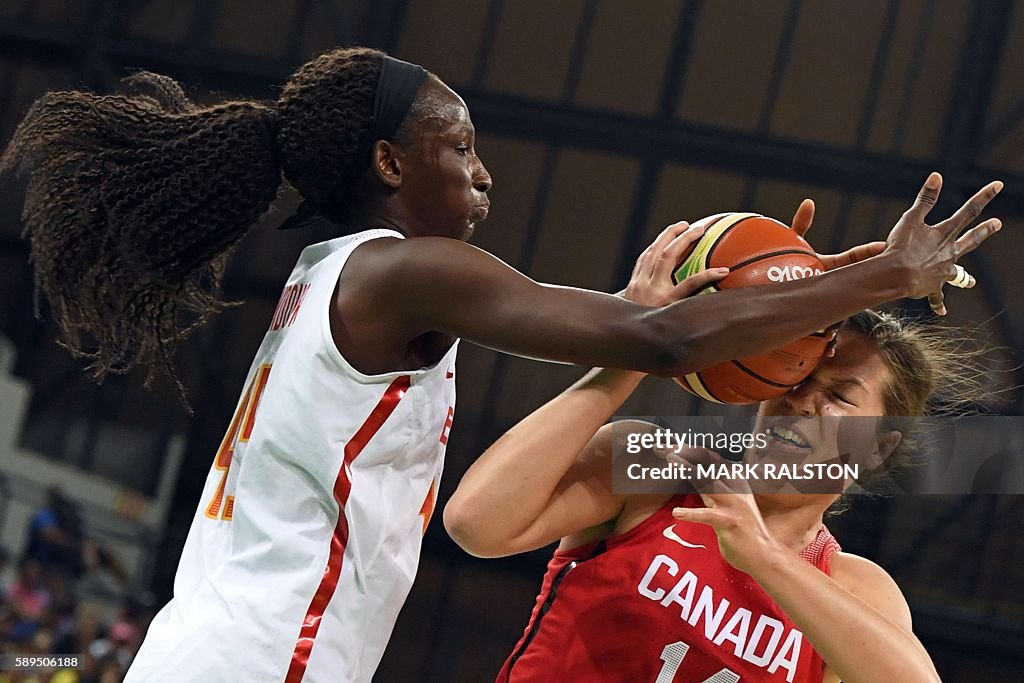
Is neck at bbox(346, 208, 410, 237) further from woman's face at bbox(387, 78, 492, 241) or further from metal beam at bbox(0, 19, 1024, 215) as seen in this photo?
metal beam at bbox(0, 19, 1024, 215)

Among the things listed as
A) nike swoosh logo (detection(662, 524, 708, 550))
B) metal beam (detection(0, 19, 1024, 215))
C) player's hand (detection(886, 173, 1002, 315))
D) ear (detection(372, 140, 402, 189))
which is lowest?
nike swoosh logo (detection(662, 524, 708, 550))

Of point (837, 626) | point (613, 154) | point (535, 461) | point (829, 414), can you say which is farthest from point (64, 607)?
point (837, 626)

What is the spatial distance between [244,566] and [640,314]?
0.74 metres

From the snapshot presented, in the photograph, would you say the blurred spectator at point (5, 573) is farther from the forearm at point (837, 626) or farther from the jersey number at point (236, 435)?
the forearm at point (837, 626)

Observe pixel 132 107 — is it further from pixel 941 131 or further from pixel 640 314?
pixel 941 131

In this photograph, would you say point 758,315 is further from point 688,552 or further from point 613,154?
point 613,154

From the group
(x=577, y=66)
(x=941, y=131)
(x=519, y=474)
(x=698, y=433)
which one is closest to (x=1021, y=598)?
(x=941, y=131)

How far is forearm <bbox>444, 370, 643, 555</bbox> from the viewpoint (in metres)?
2.06

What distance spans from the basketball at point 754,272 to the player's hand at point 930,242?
0.19 metres

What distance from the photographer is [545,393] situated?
28.4ft

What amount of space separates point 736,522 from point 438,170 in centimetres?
80

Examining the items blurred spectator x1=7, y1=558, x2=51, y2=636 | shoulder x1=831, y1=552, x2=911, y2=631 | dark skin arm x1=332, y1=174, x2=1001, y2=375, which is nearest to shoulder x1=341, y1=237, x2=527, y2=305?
dark skin arm x1=332, y1=174, x2=1001, y2=375

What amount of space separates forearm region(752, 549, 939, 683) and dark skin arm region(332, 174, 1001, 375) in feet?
1.46

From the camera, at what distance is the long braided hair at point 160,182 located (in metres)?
2.12
